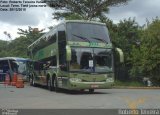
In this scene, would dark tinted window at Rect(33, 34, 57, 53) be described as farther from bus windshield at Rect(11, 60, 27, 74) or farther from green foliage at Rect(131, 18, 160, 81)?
green foliage at Rect(131, 18, 160, 81)

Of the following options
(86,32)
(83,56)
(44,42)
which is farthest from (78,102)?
(44,42)

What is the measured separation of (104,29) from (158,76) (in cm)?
1838

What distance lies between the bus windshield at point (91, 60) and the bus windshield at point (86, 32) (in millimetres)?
614

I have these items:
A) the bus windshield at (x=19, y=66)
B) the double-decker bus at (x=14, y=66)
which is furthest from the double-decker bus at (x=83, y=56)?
the bus windshield at (x=19, y=66)

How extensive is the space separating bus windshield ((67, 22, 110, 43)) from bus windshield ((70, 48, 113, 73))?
614 millimetres

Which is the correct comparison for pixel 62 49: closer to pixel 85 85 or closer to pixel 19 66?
pixel 85 85

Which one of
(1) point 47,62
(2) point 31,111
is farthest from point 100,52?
(2) point 31,111

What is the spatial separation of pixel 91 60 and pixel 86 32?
63.2 inches

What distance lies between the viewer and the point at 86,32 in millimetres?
26172

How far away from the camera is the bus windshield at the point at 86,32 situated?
25812 millimetres

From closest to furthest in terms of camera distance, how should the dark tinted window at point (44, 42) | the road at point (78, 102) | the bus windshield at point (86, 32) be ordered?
the road at point (78, 102)
the bus windshield at point (86, 32)
the dark tinted window at point (44, 42)

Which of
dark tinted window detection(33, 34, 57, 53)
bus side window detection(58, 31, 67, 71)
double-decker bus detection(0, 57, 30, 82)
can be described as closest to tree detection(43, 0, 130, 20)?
double-decker bus detection(0, 57, 30, 82)

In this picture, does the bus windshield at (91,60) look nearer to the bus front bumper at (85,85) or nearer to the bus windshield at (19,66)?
the bus front bumper at (85,85)

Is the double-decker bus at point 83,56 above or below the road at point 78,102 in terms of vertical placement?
above
